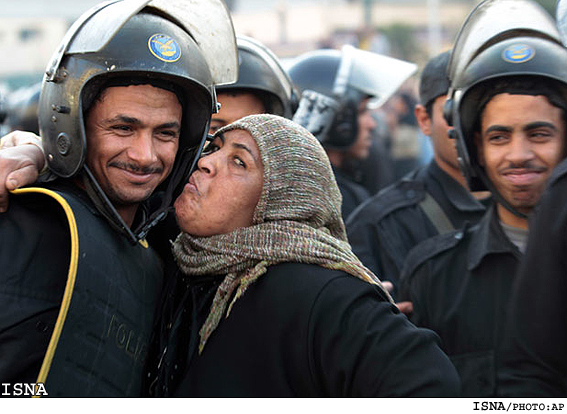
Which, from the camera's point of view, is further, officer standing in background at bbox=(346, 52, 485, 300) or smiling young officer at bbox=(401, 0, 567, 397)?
officer standing in background at bbox=(346, 52, 485, 300)

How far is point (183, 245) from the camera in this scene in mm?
2494

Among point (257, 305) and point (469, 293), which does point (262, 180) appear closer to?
point (257, 305)

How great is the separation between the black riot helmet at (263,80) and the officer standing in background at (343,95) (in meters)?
0.92

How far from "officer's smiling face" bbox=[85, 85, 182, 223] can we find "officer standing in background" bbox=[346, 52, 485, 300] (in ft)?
4.88

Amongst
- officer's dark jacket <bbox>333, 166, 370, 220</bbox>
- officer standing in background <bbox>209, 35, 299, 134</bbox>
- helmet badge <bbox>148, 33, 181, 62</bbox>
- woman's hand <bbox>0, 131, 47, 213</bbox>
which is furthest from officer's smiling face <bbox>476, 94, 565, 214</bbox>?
woman's hand <bbox>0, 131, 47, 213</bbox>

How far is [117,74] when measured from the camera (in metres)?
2.48

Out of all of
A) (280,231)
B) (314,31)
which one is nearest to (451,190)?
(280,231)

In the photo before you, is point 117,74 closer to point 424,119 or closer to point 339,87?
point 424,119

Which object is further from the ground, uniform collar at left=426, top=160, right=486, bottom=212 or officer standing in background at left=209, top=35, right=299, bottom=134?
officer standing in background at left=209, top=35, right=299, bottom=134

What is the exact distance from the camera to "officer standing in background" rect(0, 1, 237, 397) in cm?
208

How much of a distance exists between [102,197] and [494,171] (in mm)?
1572

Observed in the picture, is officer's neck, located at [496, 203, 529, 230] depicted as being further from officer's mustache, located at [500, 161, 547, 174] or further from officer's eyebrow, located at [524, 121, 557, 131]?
officer's eyebrow, located at [524, 121, 557, 131]

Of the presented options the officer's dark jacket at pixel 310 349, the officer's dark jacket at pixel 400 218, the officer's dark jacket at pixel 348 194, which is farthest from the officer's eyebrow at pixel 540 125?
the officer's dark jacket at pixel 348 194
